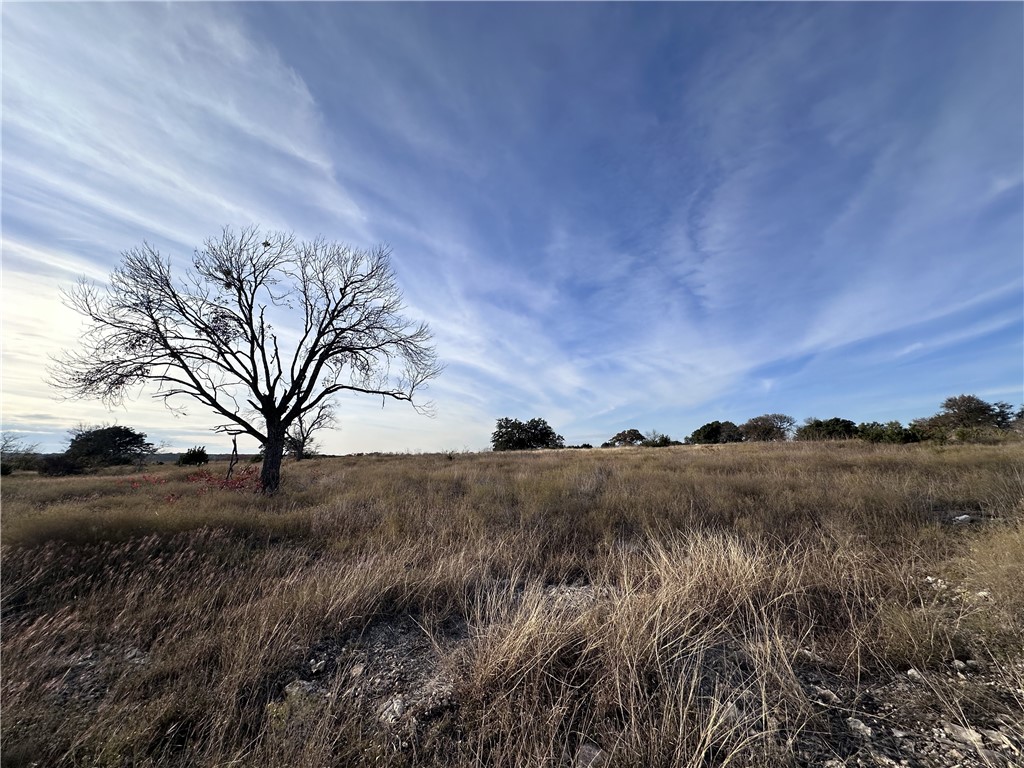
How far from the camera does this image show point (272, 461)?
13.3 metres

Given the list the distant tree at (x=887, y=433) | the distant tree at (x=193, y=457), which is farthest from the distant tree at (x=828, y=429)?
the distant tree at (x=193, y=457)

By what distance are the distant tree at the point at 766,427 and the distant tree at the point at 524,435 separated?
24010 millimetres

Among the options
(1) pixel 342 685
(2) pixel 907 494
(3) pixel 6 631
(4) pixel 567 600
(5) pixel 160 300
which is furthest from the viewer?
(5) pixel 160 300

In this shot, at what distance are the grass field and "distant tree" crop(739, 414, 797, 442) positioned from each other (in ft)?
156

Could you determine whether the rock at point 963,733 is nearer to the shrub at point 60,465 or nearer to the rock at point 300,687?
the rock at point 300,687

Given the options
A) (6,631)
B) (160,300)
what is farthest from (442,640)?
(160,300)

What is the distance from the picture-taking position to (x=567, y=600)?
13.7 ft

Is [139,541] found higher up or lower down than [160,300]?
lower down

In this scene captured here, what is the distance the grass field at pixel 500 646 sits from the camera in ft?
7.72

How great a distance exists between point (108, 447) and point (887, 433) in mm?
62331

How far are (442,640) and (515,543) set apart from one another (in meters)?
2.34

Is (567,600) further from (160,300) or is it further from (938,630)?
(160,300)

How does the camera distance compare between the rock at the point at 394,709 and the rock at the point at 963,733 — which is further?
the rock at the point at 394,709

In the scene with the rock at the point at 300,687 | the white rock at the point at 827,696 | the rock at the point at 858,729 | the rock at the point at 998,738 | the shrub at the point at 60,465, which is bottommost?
the rock at the point at 300,687
